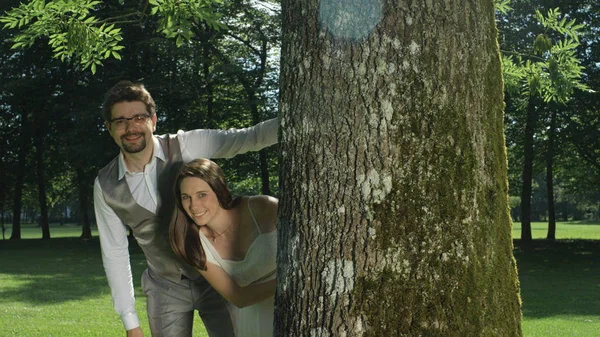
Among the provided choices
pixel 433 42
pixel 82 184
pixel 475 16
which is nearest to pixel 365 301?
pixel 433 42

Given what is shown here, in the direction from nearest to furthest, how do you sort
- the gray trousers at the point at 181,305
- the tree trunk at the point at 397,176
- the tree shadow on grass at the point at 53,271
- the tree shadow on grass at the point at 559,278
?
the tree trunk at the point at 397,176 → the gray trousers at the point at 181,305 → the tree shadow on grass at the point at 559,278 → the tree shadow on grass at the point at 53,271

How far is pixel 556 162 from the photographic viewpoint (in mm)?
33031

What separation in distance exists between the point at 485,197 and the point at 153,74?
26360 mm

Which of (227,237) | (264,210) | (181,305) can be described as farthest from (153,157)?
(181,305)

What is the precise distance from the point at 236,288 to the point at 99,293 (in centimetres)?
1205

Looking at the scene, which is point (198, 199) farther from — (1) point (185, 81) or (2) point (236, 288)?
(1) point (185, 81)

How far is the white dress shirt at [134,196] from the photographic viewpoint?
4.76 metres

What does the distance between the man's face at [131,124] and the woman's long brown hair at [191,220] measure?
0.46 metres

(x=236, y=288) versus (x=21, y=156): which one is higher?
(x=21, y=156)

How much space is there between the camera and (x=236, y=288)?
4395mm

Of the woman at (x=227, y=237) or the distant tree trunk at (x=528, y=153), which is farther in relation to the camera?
the distant tree trunk at (x=528, y=153)

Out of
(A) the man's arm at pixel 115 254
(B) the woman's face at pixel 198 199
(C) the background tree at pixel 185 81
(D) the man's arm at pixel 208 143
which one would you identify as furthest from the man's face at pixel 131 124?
(C) the background tree at pixel 185 81

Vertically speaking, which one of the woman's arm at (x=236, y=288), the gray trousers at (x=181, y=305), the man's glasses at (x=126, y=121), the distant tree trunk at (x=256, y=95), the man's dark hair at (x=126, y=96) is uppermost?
the distant tree trunk at (x=256, y=95)

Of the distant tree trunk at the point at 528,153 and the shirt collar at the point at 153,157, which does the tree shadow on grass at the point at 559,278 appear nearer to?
the distant tree trunk at the point at 528,153
